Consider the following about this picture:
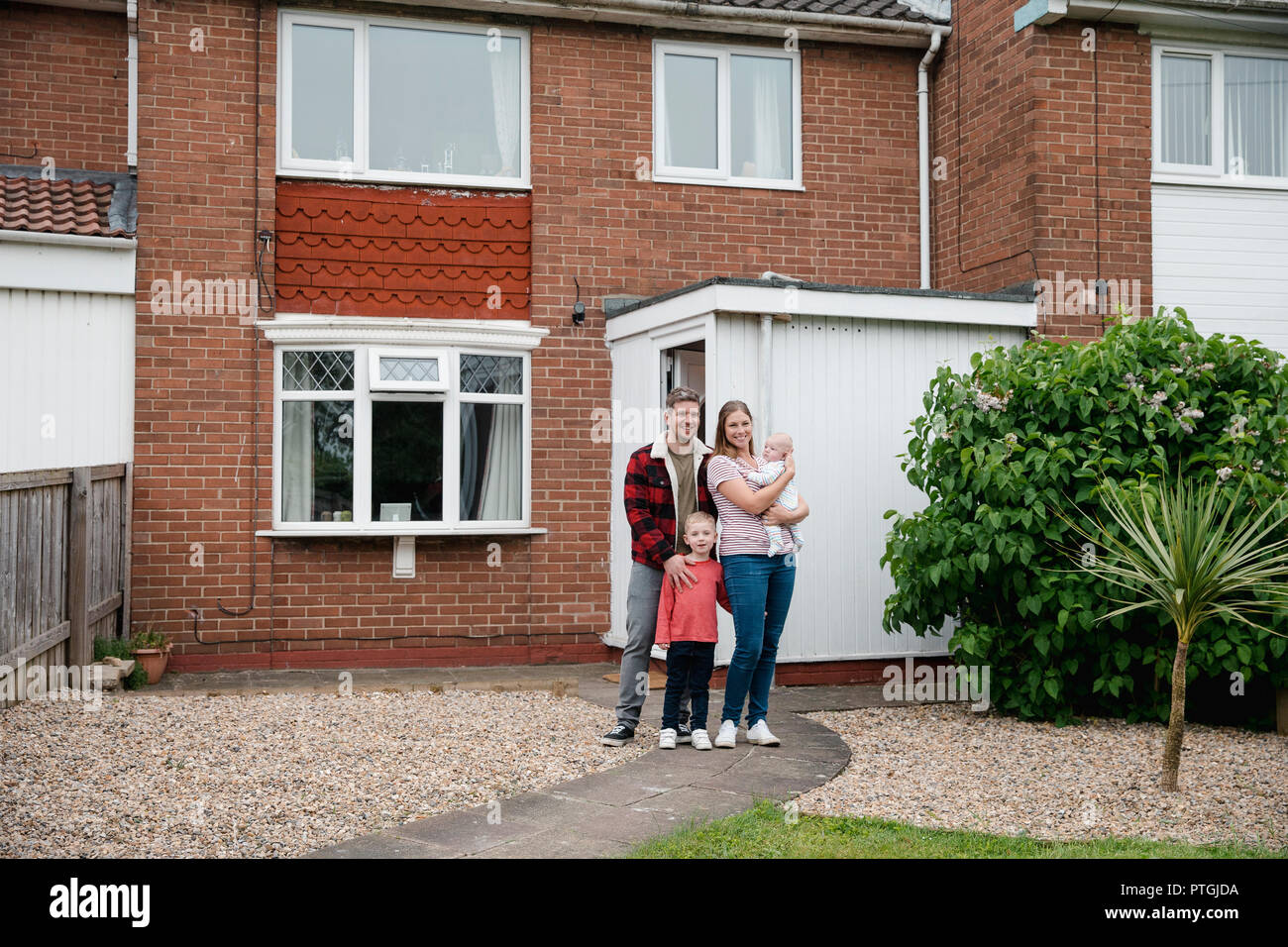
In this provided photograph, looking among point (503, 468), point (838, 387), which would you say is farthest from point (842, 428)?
point (503, 468)

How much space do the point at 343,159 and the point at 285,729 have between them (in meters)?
5.27

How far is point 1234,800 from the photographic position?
5.73m

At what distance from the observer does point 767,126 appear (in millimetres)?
11250

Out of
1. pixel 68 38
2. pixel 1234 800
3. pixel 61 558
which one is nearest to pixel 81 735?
pixel 61 558

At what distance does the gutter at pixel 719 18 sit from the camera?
10.4 m

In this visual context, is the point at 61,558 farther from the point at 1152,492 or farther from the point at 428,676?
the point at 1152,492

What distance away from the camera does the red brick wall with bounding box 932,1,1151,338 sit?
33.6 ft

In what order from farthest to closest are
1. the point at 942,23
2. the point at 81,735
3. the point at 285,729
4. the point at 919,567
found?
1. the point at 942,23
2. the point at 919,567
3. the point at 285,729
4. the point at 81,735

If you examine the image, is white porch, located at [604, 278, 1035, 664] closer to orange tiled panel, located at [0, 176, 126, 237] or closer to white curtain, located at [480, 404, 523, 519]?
white curtain, located at [480, 404, 523, 519]

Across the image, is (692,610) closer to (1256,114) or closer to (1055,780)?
(1055,780)

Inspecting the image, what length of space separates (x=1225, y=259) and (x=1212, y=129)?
1170 mm

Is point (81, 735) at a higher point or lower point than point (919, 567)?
lower

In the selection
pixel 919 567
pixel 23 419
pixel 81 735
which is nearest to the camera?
pixel 81 735

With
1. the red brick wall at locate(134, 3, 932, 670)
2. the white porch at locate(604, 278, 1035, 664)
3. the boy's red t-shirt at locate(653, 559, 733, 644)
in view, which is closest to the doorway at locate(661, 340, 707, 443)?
the white porch at locate(604, 278, 1035, 664)
